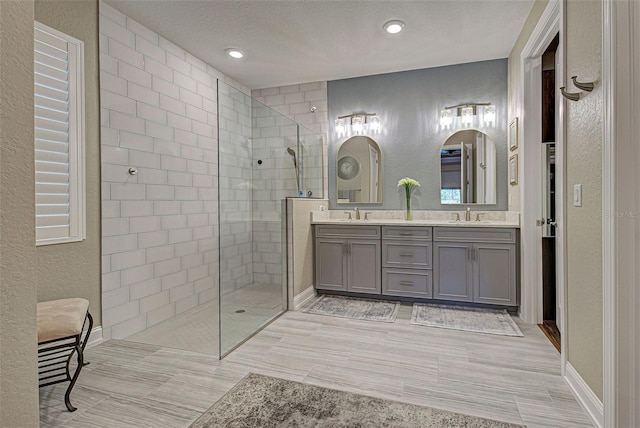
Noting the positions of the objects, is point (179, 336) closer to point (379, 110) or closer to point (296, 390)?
point (296, 390)

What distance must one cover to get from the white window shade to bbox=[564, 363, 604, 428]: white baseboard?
10.5ft

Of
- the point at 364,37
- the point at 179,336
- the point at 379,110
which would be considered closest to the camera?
the point at 179,336

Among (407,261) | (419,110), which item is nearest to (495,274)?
(407,261)

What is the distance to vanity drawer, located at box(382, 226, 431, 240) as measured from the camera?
3396 mm

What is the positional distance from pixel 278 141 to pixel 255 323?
5.59 feet

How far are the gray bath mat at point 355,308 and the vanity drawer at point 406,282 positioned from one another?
147 mm

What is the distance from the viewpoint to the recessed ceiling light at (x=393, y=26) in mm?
2810

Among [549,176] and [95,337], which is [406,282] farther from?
[95,337]

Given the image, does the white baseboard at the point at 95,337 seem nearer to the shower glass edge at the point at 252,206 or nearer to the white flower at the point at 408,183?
the shower glass edge at the point at 252,206

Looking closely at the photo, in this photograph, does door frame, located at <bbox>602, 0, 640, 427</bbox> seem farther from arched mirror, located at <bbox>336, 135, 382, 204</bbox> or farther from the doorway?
arched mirror, located at <bbox>336, 135, 382, 204</bbox>

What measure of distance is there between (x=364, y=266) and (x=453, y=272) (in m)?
0.90

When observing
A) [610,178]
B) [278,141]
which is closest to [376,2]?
[278,141]

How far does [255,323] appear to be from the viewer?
2846 mm

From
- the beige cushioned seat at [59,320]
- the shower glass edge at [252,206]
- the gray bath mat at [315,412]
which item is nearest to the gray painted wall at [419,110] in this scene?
the shower glass edge at [252,206]
